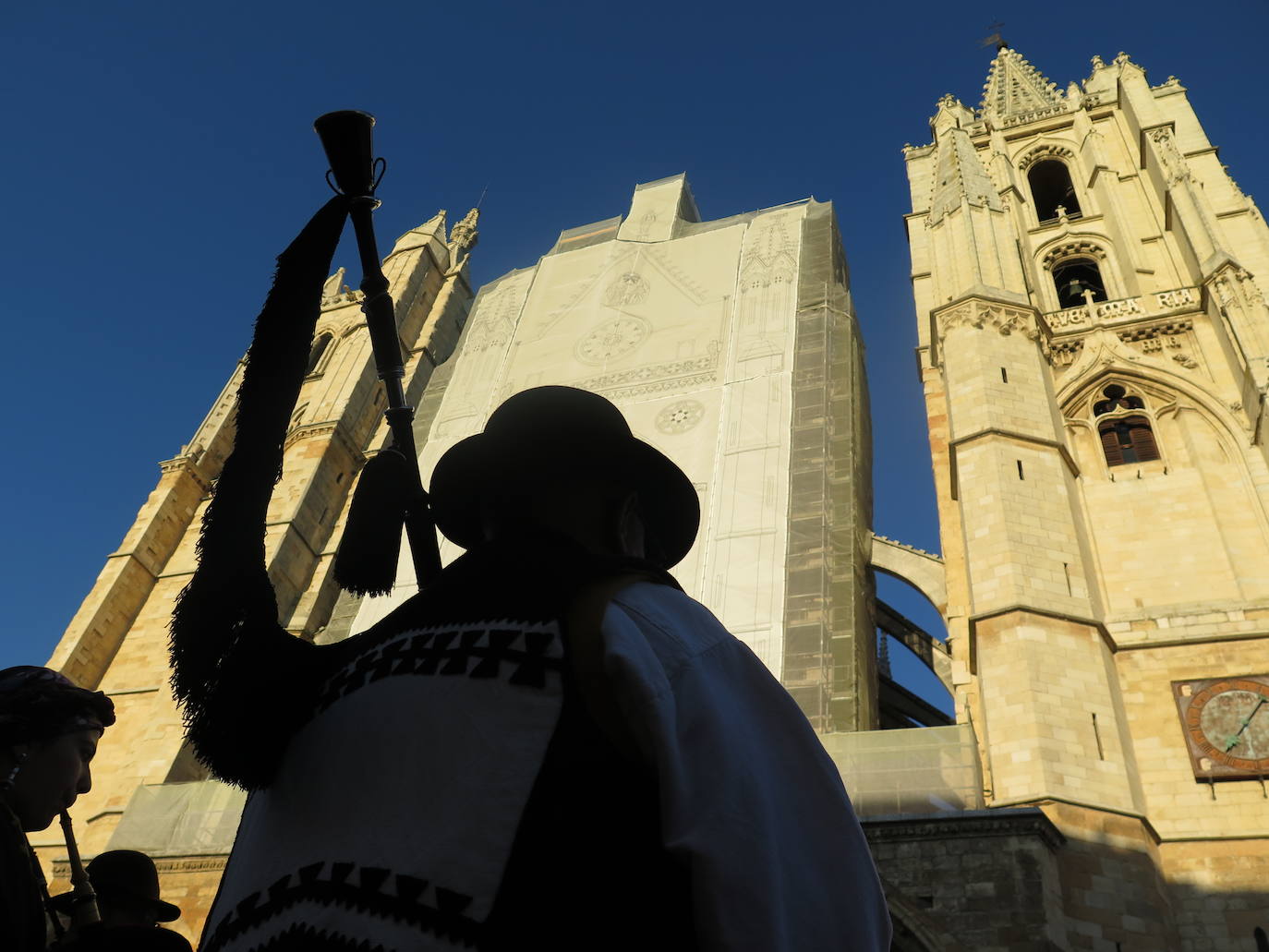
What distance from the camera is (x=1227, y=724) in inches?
397

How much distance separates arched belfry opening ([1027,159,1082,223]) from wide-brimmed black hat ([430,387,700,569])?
78.6ft

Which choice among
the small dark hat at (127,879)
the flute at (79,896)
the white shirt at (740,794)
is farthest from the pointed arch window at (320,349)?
the white shirt at (740,794)

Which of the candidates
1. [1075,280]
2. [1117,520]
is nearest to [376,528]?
[1117,520]

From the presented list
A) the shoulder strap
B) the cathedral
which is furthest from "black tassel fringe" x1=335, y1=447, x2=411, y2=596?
the cathedral

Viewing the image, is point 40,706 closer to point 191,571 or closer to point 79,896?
point 79,896

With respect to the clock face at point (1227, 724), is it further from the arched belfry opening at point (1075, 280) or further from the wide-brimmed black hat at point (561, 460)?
the arched belfry opening at point (1075, 280)

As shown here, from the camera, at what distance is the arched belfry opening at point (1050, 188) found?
23.2m

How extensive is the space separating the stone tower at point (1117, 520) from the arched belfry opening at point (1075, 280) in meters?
0.06

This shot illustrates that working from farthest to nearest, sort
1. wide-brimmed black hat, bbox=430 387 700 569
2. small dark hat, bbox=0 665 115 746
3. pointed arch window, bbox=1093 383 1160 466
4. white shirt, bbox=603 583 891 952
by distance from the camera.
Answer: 1. pointed arch window, bbox=1093 383 1160 466
2. small dark hat, bbox=0 665 115 746
3. wide-brimmed black hat, bbox=430 387 700 569
4. white shirt, bbox=603 583 891 952

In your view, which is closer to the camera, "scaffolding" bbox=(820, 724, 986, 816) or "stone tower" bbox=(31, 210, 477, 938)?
"scaffolding" bbox=(820, 724, 986, 816)

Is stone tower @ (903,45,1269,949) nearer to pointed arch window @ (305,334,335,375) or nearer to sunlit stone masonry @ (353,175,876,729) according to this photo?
sunlit stone masonry @ (353,175,876,729)

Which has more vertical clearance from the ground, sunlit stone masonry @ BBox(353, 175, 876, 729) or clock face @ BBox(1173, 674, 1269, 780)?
sunlit stone masonry @ BBox(353, 175, 876, 729)

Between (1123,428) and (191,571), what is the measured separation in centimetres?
1603

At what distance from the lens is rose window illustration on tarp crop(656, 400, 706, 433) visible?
16.3m
